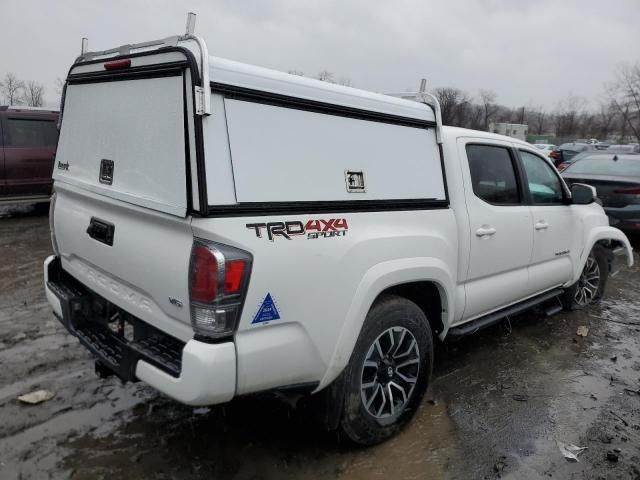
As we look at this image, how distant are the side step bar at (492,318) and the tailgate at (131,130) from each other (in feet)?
7.35

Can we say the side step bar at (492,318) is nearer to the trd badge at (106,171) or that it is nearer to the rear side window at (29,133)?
the trd badge at (106,171)

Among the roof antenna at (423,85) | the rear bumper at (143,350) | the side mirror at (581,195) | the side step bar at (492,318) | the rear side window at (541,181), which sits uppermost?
the roof antenna at (423,85)

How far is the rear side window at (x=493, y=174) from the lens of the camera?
146 inches

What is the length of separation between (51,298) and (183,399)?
1.51 m

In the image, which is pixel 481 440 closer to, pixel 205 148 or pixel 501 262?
pixel 501 262

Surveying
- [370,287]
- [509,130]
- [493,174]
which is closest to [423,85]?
[493,174]

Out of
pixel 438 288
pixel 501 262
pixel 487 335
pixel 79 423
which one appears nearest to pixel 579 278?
pixel 487 335

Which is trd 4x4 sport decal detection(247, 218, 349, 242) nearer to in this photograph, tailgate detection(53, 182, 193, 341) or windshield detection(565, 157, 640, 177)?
tailgate detection(53, 182, 193, 341)

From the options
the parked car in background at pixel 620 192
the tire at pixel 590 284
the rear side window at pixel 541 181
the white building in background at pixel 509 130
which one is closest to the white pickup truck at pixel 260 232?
the rear side window at pixel 541 181

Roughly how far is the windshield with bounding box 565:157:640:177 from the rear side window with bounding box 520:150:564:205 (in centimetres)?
497

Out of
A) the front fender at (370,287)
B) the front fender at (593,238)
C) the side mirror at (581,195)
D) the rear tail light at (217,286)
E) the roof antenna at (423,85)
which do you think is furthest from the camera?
the front fender at (593,238)

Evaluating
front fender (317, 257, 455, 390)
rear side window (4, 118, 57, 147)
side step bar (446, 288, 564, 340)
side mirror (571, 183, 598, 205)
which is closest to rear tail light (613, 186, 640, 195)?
side mirror (571, 183, 598, 205)

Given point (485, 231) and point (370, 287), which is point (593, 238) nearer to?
point (485, 231)

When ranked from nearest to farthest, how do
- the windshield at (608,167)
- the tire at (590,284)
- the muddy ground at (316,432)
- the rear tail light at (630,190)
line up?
the muddy ground at (316,432)
the tire at (590,284)
the rear tail light at (630,190)
the windshield at (608,167)
